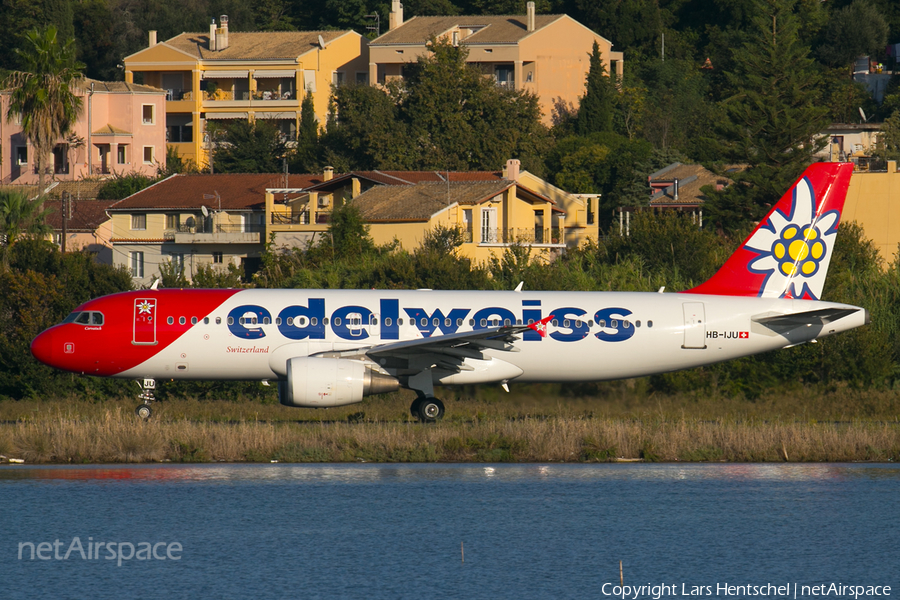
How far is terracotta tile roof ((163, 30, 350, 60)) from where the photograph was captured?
409 feet

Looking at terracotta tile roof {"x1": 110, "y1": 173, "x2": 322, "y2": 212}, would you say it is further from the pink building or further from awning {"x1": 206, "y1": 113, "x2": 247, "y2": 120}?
awning {"x1": 206, "y1": 113, "x2": 247, "y2": 120}

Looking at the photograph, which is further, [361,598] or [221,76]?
[221,76]

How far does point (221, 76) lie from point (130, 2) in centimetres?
3351

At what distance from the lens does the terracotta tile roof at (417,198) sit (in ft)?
240

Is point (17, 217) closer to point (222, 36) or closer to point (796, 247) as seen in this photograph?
point (796, 247)

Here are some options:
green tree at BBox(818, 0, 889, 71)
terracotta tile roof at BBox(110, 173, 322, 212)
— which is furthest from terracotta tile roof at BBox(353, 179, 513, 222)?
green tree at BBox(818, 0, 889, 71)

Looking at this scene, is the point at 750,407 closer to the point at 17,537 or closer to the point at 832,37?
the point at 17,537

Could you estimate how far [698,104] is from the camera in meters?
122

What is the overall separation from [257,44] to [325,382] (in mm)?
104187

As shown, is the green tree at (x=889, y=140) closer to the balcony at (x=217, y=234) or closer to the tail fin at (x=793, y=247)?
the balcony at (x=217, y=234)

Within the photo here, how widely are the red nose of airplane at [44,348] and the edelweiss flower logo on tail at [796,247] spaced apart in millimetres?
18912

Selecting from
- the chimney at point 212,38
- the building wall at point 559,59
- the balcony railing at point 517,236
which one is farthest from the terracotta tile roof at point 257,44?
the balcony railing at point 517,236

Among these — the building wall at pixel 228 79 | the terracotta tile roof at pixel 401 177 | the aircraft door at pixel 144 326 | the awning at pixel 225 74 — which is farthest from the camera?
the awning at pixel 225 74

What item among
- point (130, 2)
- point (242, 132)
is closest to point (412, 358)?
point (242, 132)
